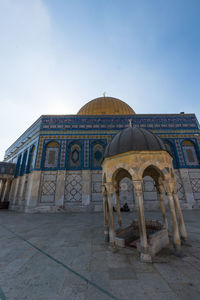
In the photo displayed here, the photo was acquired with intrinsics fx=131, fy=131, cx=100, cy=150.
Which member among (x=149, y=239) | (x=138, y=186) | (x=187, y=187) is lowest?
(x=149, y=239)

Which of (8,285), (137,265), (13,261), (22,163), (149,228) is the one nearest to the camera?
(8,285)

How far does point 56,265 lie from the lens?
293 cm

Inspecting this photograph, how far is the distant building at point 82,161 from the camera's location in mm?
11602

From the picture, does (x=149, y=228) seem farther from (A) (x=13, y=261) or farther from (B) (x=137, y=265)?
(A) (x=13, y=261)

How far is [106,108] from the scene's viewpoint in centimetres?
1711

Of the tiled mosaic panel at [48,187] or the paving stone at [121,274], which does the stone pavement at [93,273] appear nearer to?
the paving stone at [121,274]

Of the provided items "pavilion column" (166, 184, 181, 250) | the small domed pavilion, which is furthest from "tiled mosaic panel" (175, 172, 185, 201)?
"pavilion column" (166, 184, 181, 250)

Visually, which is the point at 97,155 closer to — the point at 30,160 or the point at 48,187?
the point at 48,187

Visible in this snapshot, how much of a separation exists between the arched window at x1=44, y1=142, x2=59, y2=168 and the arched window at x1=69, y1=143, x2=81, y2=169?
1.39m

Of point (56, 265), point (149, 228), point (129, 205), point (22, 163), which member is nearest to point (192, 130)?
point (129, 205)

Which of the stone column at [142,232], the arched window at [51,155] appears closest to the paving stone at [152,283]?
the stone column at [142,232]

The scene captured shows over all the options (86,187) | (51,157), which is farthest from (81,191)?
(51,157)

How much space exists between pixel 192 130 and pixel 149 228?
42.1ft

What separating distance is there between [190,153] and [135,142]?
1242cm
